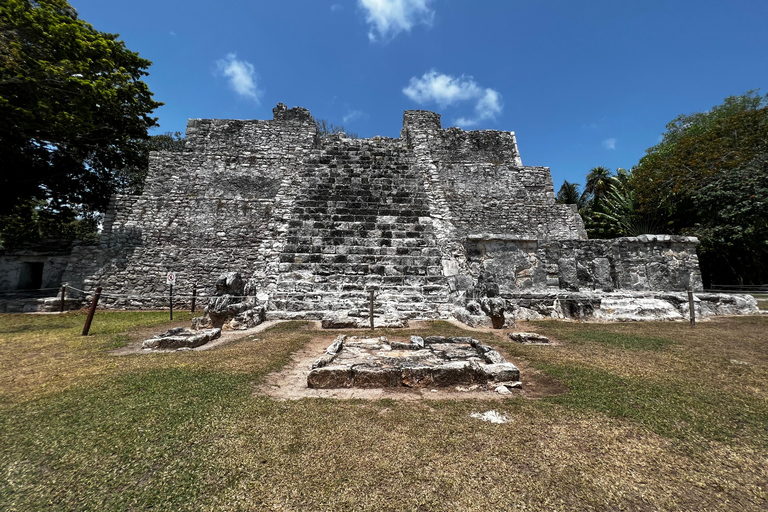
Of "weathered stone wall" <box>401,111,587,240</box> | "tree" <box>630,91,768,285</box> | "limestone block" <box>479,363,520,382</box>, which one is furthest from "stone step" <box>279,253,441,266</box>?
"tree" <box>630,91,768,285</box>

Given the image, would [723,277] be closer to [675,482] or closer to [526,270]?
[526,270]

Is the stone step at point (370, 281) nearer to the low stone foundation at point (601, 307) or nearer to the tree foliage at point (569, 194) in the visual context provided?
the low stone foundation at point (601, 307)

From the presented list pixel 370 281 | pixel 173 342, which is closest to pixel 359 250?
pixel 370 281

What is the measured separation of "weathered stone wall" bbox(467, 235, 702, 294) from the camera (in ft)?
25.0

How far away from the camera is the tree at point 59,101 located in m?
8.33

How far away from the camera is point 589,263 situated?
796 centimetres

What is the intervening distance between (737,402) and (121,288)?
13455 mm

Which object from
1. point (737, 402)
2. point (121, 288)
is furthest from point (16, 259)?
point (737, 402)

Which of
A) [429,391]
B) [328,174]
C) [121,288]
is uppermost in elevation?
[328,174]

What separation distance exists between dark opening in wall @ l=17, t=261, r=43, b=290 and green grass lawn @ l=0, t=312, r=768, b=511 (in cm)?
1161

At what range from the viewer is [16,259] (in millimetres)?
11164

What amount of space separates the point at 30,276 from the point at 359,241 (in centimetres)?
1312

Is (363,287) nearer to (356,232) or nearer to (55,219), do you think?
(356,232)

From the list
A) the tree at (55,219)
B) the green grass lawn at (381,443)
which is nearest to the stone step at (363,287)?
the green grass lawn at (381,443)
